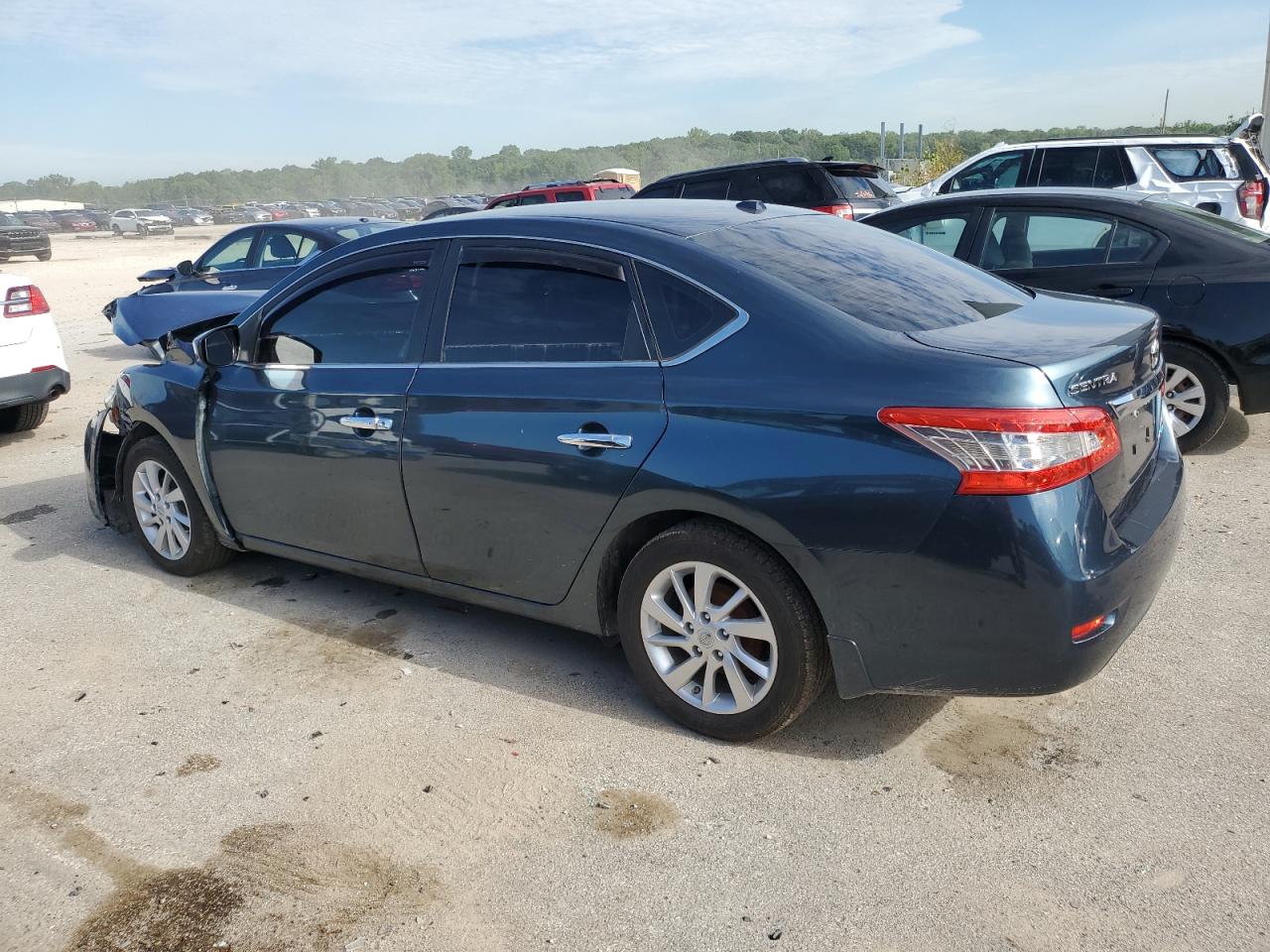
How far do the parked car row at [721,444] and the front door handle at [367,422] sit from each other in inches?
0.5

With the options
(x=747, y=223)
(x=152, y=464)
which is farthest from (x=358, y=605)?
(x=747, y=223)

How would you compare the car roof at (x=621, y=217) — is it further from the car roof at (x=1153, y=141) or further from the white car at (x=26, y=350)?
the car roof at (x=1153, y=141)

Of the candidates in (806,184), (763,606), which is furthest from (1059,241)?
(806,184)

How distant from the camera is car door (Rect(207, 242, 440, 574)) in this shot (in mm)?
4098

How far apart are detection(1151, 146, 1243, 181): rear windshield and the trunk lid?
912cm

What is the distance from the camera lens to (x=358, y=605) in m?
4.84

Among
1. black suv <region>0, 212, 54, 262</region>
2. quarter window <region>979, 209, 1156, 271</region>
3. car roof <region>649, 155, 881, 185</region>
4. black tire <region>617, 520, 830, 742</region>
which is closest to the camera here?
black tire <region>617, 520, 830, 742</region>

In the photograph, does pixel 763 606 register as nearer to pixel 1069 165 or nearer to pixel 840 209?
pixel 840 209

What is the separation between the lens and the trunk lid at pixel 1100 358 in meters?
2.97

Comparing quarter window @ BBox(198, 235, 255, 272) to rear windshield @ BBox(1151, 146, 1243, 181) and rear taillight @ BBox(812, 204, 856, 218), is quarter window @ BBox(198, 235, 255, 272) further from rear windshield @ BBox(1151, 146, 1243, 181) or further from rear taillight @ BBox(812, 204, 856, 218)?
Answer: rear windshield @ BBox(1151, 146, 1243, 181)

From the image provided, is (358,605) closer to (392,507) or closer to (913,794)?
(392,507)

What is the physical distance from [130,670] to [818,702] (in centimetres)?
266

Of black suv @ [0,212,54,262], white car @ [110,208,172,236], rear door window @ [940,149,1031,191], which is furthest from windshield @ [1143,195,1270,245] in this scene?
white car @ [110,208,172,236]

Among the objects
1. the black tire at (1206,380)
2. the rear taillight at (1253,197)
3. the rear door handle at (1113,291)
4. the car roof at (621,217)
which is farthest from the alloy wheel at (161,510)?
the rear taillight at (1253,197)
